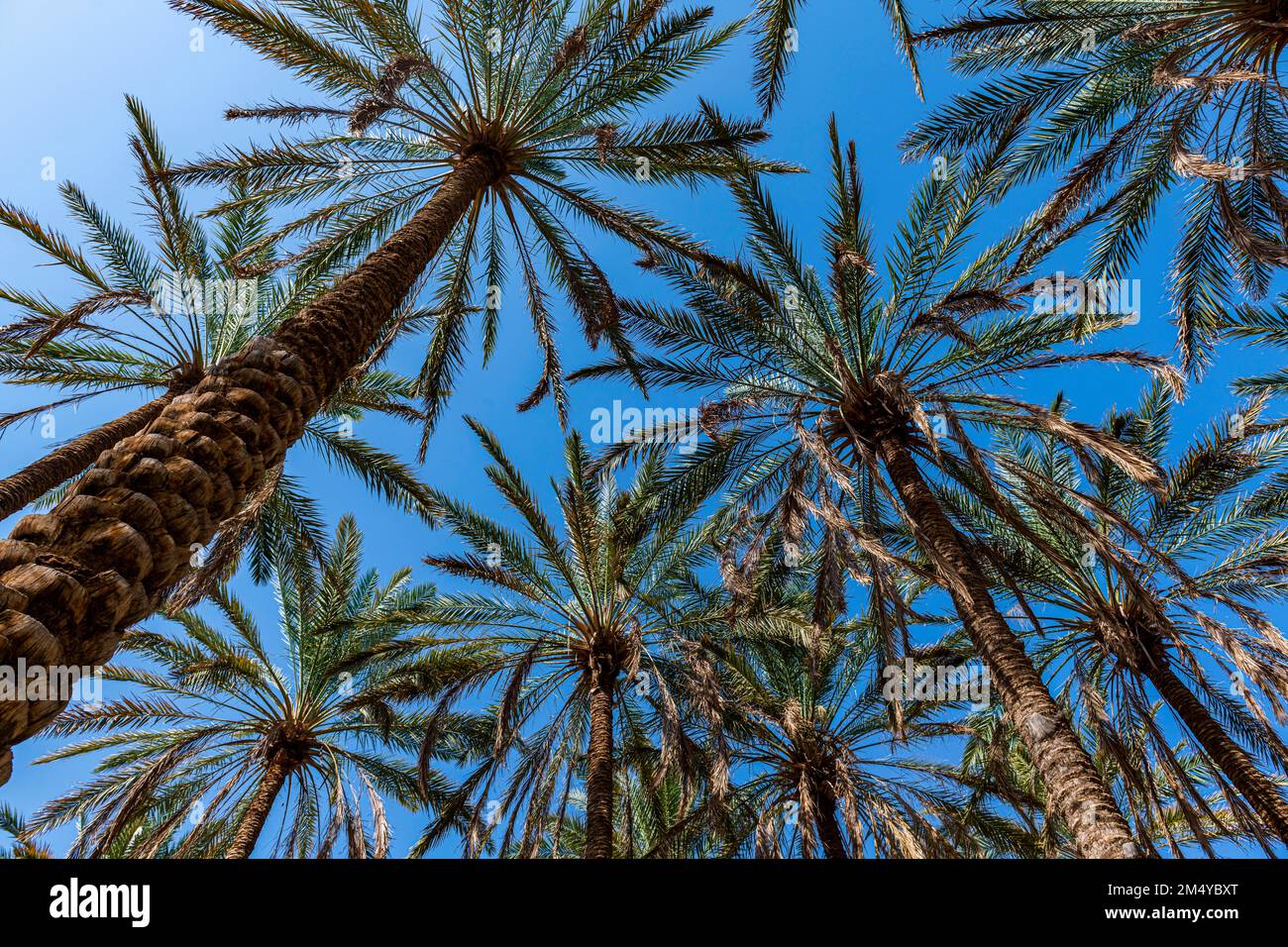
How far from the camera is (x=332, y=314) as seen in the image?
457 centimetres

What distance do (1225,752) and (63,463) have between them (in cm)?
1405

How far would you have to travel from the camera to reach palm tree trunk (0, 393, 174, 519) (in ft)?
25.9

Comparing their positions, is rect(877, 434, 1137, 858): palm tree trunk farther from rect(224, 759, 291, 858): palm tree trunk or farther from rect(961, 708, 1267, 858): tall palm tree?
rect(224, 759, 291, 858): palm tree trunk

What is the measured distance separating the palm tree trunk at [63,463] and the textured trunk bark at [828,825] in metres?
10.5

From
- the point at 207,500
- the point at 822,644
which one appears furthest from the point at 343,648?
the point at 207,500

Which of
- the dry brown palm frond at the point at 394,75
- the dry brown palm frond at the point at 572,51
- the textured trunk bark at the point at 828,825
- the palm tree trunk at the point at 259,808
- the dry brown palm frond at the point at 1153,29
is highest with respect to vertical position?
the dry brown palm frond at the point at 572,51

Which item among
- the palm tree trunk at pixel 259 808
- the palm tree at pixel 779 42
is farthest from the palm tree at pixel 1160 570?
the palm tree trunk at pixel 259 808

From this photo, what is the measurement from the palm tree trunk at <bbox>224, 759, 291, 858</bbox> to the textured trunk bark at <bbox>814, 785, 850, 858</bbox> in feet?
26.0

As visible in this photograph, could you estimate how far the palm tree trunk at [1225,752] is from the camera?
7934 millimetres

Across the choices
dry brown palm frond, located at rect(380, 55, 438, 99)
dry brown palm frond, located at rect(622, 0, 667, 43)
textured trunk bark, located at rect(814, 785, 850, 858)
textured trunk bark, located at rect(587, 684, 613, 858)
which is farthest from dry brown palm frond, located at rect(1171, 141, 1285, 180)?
textured trunk bark, located at rect(814, 785, 850, 858)

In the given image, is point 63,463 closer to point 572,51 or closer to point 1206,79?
point 572,51

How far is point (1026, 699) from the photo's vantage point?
663cm

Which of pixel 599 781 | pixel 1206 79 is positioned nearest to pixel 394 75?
pixel 1206 79

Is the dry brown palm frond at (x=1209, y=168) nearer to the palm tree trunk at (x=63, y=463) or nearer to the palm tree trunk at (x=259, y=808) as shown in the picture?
the palm tree trunk at (x=63, y=463)
